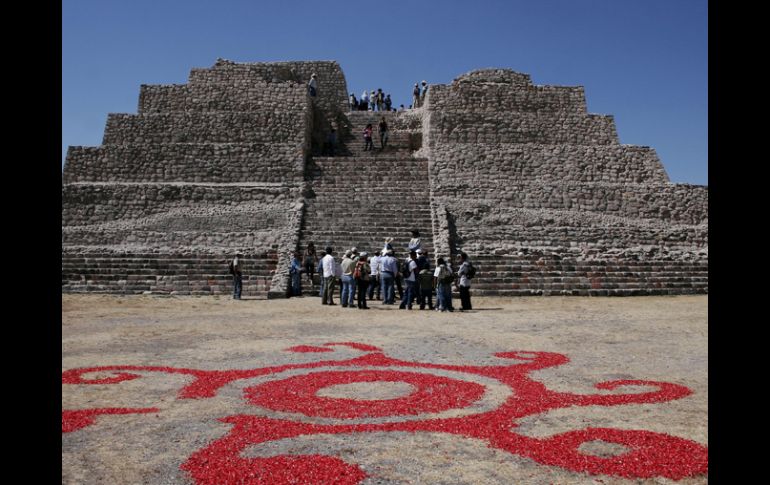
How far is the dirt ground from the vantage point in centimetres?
329

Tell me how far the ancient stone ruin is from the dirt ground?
323cm

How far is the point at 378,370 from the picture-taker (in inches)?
230

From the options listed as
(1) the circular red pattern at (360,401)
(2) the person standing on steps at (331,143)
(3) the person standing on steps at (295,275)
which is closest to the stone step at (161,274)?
(3) the person standing on steps at (295,275)

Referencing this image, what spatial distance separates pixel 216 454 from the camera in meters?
3.38

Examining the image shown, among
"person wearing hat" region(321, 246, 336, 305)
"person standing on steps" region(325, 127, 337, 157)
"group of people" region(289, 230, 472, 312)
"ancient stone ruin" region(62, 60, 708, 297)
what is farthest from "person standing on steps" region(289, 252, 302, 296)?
"person standing on steps" region(325, 127, 337, 157)

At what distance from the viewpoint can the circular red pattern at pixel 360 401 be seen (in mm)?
4344

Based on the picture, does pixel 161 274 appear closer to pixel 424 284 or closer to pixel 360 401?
pixel 424 284

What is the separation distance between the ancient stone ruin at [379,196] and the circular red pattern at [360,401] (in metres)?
8.91

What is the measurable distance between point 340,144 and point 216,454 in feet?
79.4

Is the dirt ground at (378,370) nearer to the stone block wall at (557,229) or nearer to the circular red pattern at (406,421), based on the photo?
the circular red pattern at (406,421)

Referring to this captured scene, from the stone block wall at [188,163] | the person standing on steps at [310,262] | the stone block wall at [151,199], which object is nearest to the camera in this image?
the person standing on steps at [310,262]

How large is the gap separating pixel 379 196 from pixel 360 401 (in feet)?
50.0

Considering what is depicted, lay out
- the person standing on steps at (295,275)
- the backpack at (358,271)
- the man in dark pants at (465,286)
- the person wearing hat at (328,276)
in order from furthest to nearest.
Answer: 1. the person standing on steps at (295,275)
2. the person wearing hat at (328,276)
3. the backpack at (358,271)
4. the man in dark pants at (465,286)
